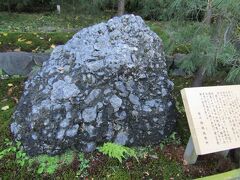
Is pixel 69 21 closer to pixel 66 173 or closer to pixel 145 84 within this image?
pixel 145 84

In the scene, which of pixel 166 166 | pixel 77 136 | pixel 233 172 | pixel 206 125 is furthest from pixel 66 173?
pixel 233 172

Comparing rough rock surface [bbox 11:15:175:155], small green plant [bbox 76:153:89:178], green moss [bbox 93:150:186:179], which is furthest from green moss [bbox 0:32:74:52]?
green moss [bbox 93:150:186:179]

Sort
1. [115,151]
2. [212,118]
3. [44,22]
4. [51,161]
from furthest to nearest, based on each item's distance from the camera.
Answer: [44,22], [51,161], [115,151], [212,118]

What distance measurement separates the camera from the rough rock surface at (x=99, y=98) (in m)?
3.58

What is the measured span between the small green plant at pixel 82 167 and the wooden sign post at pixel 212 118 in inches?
44.1

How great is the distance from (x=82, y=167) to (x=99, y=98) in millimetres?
737

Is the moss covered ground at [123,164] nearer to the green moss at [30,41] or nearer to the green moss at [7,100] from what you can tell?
the green moss at [7,100]

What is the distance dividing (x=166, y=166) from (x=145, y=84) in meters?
0.92

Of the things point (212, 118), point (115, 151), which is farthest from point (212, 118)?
point (115, 151)

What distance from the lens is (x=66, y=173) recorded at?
345 cm

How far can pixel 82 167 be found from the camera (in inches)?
139

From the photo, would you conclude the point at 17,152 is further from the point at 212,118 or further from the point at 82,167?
the point at 212,118

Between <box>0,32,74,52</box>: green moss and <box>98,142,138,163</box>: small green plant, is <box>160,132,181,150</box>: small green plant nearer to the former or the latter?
<box>98,142,138,163</box>: small green plant

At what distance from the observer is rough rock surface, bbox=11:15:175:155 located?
358 centimetres
